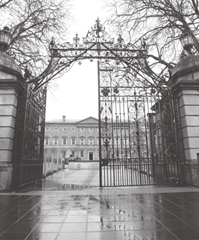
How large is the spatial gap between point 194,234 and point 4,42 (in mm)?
8022

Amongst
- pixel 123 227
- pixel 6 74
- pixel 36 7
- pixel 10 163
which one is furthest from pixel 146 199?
pixel 36 7

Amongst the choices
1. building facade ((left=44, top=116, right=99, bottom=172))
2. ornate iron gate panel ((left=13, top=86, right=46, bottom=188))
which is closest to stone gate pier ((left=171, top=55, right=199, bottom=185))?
ornate iron gate panel ((left=13, top=86, right=46, bottom=188))

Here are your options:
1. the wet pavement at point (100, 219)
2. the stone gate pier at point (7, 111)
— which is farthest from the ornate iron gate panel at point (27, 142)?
the wet pavement at point (100, 219)

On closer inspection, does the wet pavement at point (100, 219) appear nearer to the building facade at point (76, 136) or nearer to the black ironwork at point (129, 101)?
the black ironwork at point (129, 101)

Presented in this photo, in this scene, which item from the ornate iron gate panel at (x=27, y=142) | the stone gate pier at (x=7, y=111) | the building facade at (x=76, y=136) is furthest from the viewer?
the building facade at (x=76, y=136)

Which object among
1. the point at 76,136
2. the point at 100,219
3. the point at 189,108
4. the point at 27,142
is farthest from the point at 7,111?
the point at 76,136

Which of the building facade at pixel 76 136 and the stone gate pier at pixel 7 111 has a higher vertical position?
the building facade at pixel 76 136

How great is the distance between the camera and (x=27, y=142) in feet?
23.0

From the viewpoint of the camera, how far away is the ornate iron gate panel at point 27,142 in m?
6.50

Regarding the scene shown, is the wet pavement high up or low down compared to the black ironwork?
down

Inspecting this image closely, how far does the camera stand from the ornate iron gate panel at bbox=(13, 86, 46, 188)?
650 cm

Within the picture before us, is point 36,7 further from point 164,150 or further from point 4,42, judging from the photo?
point 164,150

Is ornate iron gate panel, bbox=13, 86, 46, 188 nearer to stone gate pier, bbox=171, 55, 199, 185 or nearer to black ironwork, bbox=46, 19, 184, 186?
black ironwork, bbox=46, 19, 184, 186

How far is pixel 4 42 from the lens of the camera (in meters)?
7.00
